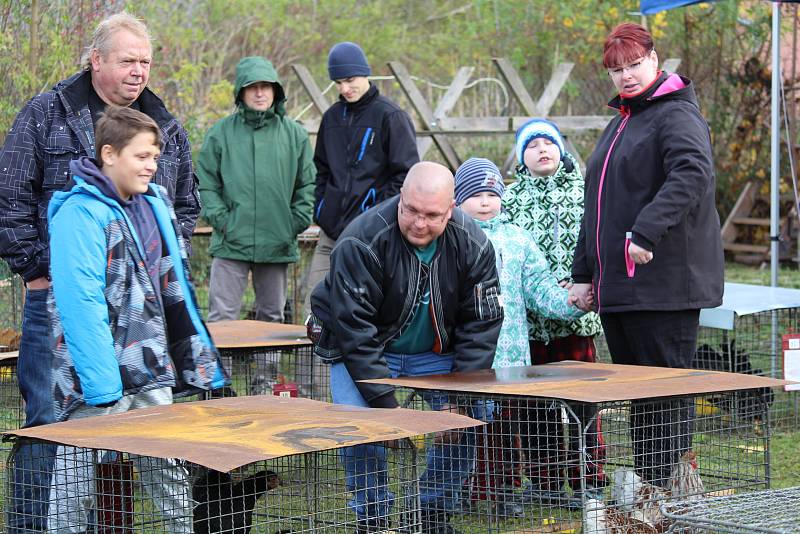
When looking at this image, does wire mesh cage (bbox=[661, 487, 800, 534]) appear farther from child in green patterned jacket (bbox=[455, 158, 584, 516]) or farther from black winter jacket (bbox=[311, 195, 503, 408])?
child in green patterned jacket (bbox=[455, 158, 584, 516])

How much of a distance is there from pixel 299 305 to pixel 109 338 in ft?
17.3

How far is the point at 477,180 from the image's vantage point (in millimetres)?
5566

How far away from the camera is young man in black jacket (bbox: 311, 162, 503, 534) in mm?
4570

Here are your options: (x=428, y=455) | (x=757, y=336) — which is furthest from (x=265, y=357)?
(x=757, y=336)

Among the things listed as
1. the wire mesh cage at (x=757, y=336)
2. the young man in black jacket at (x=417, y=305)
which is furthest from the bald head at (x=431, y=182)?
the wire mesh cage at (x=757, y=336)

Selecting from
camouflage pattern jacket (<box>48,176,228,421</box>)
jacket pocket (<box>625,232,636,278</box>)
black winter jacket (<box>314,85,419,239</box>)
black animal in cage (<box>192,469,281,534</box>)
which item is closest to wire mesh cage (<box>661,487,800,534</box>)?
black animal in cage (<box>192,469,281,534</box>)

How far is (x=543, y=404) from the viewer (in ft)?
16.7

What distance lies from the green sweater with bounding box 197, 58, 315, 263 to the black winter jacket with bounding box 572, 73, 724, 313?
2.63 metres

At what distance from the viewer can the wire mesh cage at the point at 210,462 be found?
133 inches

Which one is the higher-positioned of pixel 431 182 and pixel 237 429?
pixel 431 182

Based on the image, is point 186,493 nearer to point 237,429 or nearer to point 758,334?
point 237,429

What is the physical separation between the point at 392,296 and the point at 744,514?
1.75m

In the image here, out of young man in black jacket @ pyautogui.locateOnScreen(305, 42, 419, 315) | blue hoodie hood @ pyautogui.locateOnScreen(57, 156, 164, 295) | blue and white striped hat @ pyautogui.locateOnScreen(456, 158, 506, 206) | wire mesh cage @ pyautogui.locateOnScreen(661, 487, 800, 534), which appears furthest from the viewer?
young man in black jacket @ pyautogui.locateOnScreen(305, 42, 419, 315)

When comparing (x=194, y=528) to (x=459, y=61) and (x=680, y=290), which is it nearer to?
(x=680, y=290)
